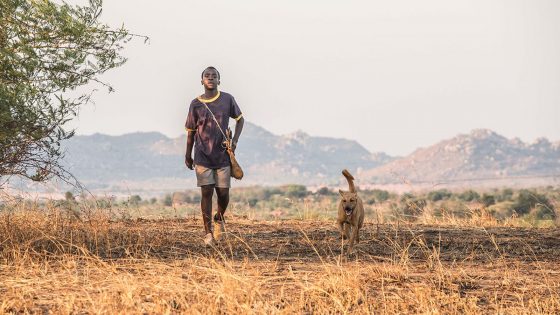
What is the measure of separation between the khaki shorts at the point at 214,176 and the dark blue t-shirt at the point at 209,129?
0.17 ft

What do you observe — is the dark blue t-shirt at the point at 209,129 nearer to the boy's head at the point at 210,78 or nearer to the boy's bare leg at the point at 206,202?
the boy's head at the point at 210,78

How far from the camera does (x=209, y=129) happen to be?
10.2m

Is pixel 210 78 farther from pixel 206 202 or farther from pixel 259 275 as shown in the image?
pixel 259 275

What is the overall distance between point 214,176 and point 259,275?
8.36ft

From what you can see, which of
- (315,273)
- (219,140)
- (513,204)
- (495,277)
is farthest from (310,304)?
(513,204)

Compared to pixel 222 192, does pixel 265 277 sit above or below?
below

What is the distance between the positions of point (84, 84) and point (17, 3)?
121cm

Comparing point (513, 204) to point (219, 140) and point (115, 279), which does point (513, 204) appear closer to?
point (219, 140)

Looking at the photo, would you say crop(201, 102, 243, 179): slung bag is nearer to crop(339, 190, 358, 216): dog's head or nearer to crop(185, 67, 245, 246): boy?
crop(185, 67, 245, 246): boy

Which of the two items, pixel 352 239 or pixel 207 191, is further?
pixel 207 191

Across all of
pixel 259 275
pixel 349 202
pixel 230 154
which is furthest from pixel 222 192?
pixel 259 275

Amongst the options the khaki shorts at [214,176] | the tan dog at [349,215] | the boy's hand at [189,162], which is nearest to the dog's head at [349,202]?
the tan dog at [349,215]

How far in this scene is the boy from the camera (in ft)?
33.5

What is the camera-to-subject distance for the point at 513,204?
112 feet
